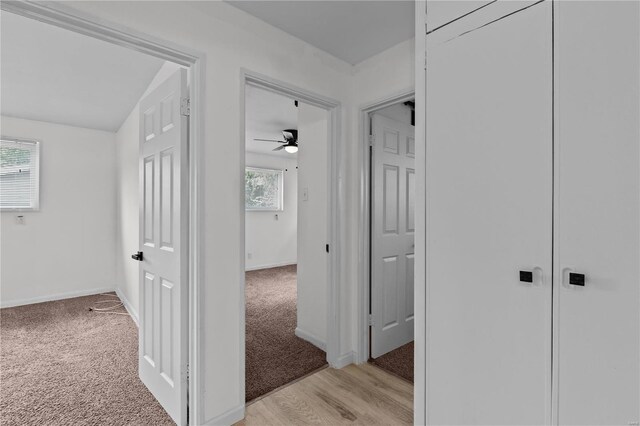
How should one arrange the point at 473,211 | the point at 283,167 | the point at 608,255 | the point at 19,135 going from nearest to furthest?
the point at 608,255, the point at 473,211, the point at 19,135, the point at 283,167

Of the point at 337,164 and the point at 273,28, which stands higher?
the point at 273,28

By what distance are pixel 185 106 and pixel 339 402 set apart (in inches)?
78.9

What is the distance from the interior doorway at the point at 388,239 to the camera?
253 cm

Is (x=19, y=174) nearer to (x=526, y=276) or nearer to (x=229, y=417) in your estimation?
(x=229, y=417)

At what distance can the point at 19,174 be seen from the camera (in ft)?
13.3

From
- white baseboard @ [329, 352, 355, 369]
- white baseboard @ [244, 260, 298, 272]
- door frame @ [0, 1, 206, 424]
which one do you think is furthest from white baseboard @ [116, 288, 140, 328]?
white baseboard @ [244, 260, 298, 272]

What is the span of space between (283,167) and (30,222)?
4.16 meters

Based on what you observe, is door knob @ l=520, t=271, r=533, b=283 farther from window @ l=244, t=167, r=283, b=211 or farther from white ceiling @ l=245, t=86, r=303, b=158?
window @ l=244, t=167, r=283, b=211

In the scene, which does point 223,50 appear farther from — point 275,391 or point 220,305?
point 275,391

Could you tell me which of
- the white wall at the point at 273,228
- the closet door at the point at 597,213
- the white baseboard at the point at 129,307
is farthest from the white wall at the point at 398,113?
the white wall at the point at 273,228

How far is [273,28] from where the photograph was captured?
6.67ft

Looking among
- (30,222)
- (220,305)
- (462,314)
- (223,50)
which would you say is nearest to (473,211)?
(462,314)

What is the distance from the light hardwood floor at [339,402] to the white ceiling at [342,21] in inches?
94.2

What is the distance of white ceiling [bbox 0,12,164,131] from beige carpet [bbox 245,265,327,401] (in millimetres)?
2541
